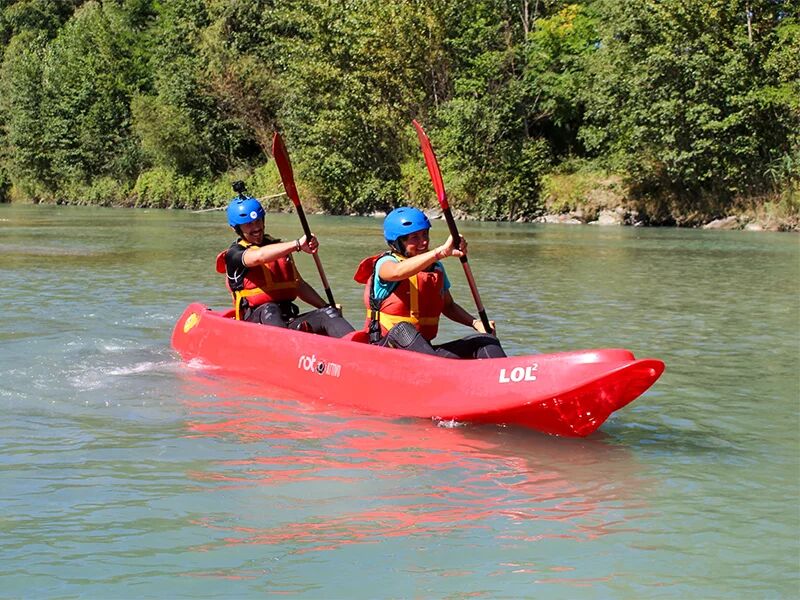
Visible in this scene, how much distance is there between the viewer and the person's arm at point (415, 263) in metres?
6.29

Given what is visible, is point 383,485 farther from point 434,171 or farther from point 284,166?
point 284,166

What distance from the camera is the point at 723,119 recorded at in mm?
29938

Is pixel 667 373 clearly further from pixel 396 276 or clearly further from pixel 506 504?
pixel 506 504

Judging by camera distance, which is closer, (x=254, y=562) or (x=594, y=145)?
(x=254, y=562)

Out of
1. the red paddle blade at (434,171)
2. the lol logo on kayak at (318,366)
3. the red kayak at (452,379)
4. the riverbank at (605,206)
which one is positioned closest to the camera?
the red kayak at (452,379)

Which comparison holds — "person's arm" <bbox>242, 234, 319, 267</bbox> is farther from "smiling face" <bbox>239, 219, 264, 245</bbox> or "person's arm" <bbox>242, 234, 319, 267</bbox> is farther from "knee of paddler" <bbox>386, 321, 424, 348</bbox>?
"knee of paddler" <bbox>386, 321, 424, 348</bbox>

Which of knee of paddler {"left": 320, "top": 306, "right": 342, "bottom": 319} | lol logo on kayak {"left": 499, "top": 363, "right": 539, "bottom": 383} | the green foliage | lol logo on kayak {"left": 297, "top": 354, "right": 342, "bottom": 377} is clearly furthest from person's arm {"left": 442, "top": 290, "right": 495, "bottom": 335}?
the green foliage

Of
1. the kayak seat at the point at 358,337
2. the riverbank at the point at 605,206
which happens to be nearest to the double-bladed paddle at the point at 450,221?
the kayak seat at the point at 358,337

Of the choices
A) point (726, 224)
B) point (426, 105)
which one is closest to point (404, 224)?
point (726, 224)

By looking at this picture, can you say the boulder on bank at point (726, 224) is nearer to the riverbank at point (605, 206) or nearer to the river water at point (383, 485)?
the riverbank at point (605, 206)

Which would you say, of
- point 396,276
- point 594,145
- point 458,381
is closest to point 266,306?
point 396,276

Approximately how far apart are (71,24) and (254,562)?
72.6 metres

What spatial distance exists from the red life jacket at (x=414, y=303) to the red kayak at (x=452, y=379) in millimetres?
252

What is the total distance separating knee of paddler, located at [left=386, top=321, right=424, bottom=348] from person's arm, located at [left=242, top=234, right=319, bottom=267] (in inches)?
43.4
